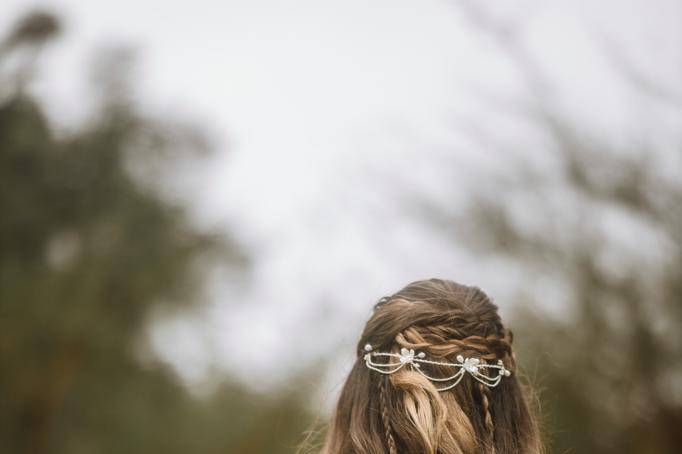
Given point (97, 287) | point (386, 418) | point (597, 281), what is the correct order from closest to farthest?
point (386, 418)
point (597, 281)
point (97, 287)

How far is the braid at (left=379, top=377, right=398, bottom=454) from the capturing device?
212 centimetres

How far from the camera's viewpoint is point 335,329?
1223 cm

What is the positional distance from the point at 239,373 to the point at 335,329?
2.60 meters

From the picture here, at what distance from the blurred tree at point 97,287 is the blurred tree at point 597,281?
5.75 metres

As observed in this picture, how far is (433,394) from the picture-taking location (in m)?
2.16

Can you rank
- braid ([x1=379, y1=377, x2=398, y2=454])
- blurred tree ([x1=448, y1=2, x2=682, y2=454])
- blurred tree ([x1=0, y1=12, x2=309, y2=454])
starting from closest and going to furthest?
braid ([x1=379, y1=377, x2=398, y2=454]) → blurred tree ([x1=448, y1=2, x2=682, y2=454]) → blurred tree ([x1=0, y1=12, x2=309, y2=454])

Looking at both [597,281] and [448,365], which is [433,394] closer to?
[448,365]

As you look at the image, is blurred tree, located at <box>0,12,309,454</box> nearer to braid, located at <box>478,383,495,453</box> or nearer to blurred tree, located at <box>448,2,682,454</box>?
blurred tree, located at <box>448,2,682,454</box>

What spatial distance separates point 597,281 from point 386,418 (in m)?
5.60

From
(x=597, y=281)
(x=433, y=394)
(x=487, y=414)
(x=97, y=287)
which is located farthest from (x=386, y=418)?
(x=97, y=287)

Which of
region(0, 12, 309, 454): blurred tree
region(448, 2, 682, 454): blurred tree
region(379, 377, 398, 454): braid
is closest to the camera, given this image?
region(379, 377, 398, 454): braid

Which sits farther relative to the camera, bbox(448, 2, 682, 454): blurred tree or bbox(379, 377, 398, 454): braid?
bbox(448, 2, 682, 454): blurred tree

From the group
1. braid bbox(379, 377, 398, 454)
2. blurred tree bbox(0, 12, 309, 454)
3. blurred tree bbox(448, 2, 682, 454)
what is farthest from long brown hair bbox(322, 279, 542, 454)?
blurred tree bbox(0, 12, 309, 454)

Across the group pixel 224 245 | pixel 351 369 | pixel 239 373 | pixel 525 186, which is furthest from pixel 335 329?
pixel 351 369
